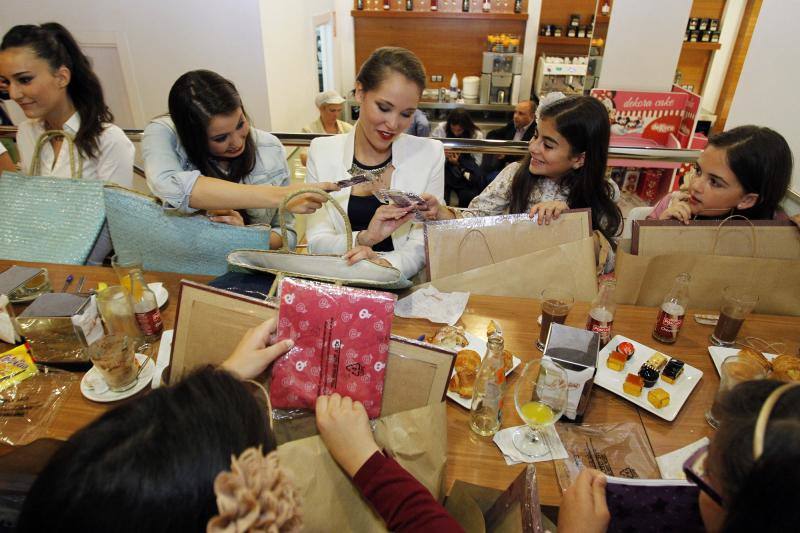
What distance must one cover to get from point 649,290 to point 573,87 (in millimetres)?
4556

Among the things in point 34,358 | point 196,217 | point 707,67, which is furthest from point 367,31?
point 34,358

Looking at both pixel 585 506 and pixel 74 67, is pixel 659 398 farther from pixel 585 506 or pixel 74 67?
pixel 74 67

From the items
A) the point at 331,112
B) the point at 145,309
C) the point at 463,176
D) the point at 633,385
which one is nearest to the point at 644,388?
the point at 633,385

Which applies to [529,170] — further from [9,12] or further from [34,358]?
[9,12]

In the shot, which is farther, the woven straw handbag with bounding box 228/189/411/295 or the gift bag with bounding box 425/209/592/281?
the gift bag with bounding box 425/209/592/281

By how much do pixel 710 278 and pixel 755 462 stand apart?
1.10 m

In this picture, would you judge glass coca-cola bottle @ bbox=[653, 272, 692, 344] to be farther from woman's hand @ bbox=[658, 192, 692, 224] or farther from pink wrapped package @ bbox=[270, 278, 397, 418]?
pink wrapped package @ bbox=[270, 278, 397, 418]

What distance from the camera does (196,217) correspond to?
1.66 m

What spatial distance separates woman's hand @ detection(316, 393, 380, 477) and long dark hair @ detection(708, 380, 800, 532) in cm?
60

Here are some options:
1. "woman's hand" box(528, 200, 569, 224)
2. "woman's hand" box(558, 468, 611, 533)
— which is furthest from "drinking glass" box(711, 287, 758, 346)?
"woman's hand" box(558, 468, 611, 533)

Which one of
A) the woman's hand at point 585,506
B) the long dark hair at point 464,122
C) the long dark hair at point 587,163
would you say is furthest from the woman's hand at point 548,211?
the long dark hair at point 464,122

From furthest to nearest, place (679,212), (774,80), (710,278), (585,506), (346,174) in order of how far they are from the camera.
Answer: (774,80) < (346,174) < (679,212) < (710,278) < (585,506)

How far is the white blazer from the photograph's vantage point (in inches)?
82.4

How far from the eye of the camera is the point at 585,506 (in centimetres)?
93
